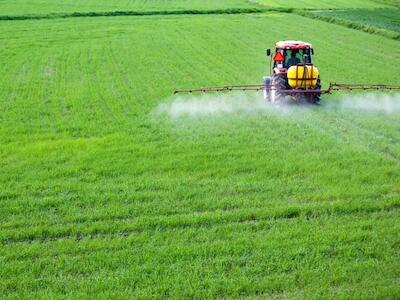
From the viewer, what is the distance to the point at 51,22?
122 ft

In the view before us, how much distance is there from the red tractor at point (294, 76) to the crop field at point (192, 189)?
0.58 m

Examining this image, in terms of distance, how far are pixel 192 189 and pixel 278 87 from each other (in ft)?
22.9

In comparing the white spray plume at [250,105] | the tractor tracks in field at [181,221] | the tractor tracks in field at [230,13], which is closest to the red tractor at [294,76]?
the white spray plume at [250,105]

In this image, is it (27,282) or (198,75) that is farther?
(198,75)

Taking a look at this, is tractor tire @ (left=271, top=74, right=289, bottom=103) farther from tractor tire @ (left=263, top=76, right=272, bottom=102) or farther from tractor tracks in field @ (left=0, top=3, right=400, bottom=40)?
tractor tracks in field @ (left=0, top=3, right=400, bottom=40)

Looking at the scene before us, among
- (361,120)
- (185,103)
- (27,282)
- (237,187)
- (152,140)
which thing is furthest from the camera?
(185,103)

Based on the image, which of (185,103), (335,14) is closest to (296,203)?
(185,103)

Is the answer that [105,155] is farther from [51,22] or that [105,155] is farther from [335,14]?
[335,14]

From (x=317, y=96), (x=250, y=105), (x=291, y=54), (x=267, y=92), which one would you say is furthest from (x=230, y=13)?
(x=250, y=105)

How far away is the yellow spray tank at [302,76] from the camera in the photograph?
15.6m

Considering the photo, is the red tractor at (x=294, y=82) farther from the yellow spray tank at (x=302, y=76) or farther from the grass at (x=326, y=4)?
the grass at (x=326, y=4)

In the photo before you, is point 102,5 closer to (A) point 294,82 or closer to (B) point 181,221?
(A) point 294,82

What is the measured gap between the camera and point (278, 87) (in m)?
16.1

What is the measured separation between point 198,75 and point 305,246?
1362 cm
